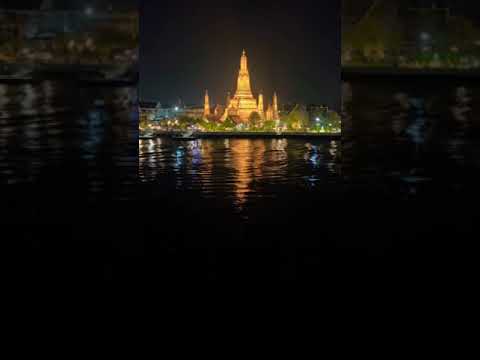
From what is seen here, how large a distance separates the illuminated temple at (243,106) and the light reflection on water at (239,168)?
4729 mm

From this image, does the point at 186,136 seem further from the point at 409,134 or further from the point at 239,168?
the point at 239,168

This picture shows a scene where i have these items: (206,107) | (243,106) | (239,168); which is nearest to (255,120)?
(206,107)

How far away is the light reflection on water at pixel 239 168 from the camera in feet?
20.5

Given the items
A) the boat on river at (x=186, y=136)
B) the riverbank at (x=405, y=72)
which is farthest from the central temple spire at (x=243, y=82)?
the boat on river at (x=186, y=136)

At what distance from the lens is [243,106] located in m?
17.6

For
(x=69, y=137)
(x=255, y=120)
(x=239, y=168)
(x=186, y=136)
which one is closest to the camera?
(x=239, y=168)

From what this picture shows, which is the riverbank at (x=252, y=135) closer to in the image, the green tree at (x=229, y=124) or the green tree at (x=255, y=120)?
the green tree at (x=229, y=124)

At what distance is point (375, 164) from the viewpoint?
762 cm

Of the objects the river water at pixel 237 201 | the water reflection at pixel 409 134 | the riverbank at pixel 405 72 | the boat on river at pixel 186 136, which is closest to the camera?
the river water at pixel 237 201

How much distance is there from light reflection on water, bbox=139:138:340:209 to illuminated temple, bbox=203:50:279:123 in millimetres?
4729

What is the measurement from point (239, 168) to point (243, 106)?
10225 mm

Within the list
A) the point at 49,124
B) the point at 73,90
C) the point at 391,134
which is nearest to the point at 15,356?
the point at 391,134

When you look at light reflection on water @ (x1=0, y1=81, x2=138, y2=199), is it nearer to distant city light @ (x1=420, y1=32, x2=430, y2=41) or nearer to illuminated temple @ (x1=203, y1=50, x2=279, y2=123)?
illuminated temple @ (x1=203, y1=50, x2=279, y2=123)

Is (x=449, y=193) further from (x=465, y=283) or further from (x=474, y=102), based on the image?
(x=474, y=102)
